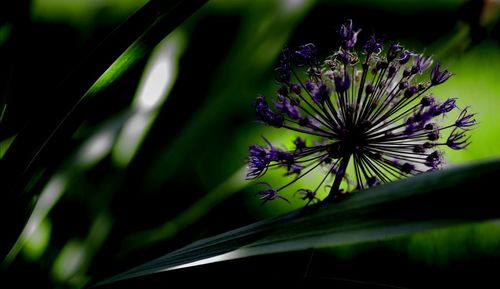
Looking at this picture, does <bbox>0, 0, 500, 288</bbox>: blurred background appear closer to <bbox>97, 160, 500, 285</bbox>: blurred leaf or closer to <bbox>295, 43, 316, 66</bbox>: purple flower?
<bbox>295, 43, 316, 66</bbox>: purple flower

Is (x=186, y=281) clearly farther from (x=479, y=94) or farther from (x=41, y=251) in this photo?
(x=479, y=94)

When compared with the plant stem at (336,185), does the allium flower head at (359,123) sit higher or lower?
higher

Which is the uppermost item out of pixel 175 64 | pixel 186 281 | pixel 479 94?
pixel 175 64

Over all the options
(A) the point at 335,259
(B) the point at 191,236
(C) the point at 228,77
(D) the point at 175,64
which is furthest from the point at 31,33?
(A) the point at 335,259

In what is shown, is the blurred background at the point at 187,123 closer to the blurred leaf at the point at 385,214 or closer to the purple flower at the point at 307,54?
the purple flower at the point at 307,54

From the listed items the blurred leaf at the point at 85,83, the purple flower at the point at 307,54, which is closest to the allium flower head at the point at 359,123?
the purple flower at the point at 307,54
